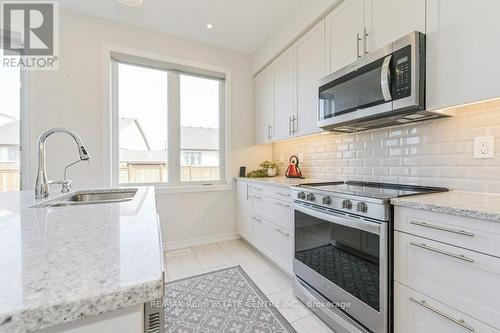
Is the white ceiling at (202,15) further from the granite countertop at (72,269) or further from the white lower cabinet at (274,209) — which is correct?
the granite countertop at (72,269)

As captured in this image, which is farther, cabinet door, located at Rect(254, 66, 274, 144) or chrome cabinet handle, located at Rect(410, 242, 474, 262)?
cabinet door, located at Rect(254, 66, 274, 144)

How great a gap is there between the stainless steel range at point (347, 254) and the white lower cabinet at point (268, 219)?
20 centimetres

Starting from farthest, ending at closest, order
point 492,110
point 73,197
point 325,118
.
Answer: point 325,118, point 73,197, point 492,110

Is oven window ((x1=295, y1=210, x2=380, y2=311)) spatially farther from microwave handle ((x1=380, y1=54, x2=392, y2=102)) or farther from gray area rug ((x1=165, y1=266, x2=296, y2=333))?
microwave handle ((x1=380, y1=54, x2=392, y2=102))

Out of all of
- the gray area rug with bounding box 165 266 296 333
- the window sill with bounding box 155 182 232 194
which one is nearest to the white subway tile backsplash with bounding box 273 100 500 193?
the gray area rug with bounding box 165 266 296 333

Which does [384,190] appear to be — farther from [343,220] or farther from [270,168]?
[270,168]

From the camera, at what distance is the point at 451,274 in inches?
39.2

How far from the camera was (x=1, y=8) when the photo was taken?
216cm

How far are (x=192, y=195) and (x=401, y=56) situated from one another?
8.65 ft

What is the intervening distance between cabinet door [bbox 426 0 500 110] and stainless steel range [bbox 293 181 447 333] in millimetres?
597

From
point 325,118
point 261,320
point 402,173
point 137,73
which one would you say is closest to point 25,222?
point 261,320

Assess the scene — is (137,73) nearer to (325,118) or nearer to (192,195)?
(192,195)

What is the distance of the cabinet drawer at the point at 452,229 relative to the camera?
88 centimetres

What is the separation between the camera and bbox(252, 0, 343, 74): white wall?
6.65 feet
